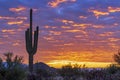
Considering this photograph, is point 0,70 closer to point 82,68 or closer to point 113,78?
point 113,78

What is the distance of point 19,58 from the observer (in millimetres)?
15477

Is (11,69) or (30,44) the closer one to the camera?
(11,69)

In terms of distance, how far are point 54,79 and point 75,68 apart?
267 inches

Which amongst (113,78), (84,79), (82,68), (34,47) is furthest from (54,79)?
(34,47)

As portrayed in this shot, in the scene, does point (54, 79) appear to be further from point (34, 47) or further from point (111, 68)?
point (34, 47)

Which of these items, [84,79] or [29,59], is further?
[29,59]

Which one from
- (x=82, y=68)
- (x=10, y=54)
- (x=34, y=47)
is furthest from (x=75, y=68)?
(x=10, y=54)

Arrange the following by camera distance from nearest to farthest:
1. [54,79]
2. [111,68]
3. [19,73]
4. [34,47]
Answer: [19,73] → [54,79] → [111,68] → [34,47]

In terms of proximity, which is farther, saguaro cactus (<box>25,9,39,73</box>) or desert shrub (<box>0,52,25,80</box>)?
saguaro cactus (<box>25,9,39,73</box>)

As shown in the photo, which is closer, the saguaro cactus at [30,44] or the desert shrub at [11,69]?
the desert shrub at [11,69]

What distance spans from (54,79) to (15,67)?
4.20 meters

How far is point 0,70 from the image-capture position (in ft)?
50.3

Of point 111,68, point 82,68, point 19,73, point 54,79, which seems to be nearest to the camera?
point 19,73

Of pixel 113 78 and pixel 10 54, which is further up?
pixel 10 54
